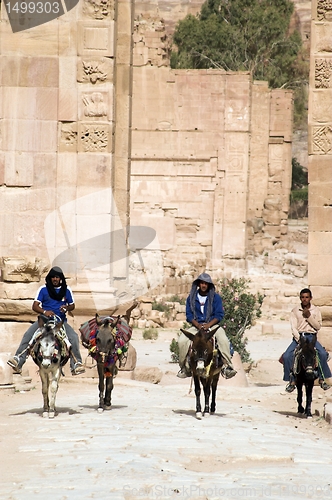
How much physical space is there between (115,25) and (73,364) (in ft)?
19.9

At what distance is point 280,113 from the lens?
4428cm

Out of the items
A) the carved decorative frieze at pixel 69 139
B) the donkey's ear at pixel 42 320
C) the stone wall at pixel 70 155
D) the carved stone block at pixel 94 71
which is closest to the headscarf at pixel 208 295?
the donkey's ear at pixel 42 320

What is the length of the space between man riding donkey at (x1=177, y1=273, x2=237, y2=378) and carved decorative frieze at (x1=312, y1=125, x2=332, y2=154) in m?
4.87

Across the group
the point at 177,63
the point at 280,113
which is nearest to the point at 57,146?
the point at 280,113

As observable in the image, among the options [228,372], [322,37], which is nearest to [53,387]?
[228,372]

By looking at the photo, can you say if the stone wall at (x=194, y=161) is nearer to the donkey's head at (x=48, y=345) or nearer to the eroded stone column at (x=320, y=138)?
the eroded stone column at (x=320, y=138)

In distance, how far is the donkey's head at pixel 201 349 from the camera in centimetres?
1101

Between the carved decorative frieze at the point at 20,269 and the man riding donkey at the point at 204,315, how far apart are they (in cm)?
427

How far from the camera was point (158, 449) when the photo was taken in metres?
9.09

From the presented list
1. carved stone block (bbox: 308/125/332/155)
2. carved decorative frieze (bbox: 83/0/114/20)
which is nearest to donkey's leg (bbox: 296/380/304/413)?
carved stone block (bbox: 308/125/332/155)

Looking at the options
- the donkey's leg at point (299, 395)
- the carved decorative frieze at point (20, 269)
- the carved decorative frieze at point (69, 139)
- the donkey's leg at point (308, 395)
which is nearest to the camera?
the donkey's leg at point (308, 395)

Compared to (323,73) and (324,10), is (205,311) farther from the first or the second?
(324,10)

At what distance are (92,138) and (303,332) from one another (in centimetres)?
478

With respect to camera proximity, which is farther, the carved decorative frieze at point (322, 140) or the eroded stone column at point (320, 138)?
the carved decorative frieze at point (322, 140)
